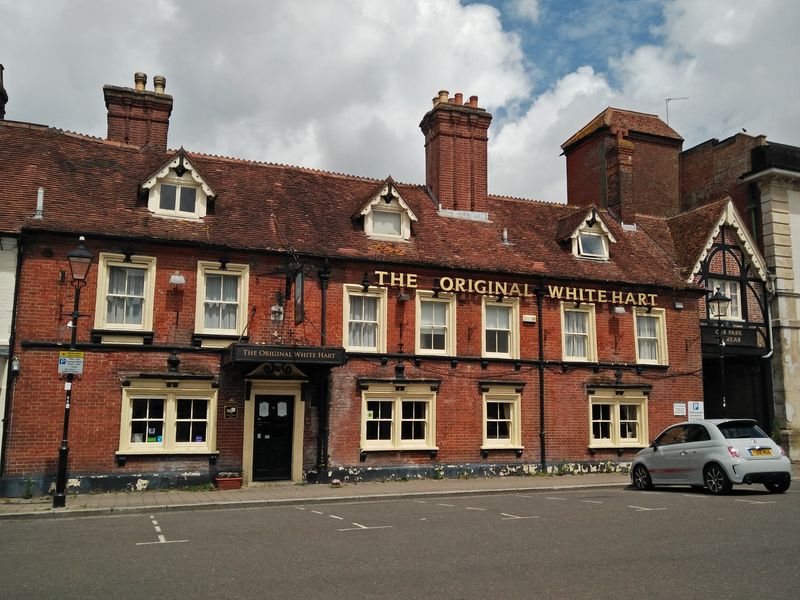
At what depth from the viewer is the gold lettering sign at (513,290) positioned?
72.1 feet

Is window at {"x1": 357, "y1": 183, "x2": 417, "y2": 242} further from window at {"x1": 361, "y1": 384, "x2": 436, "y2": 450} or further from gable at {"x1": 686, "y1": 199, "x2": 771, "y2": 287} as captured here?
gable at {"x1": 686, "y1": 199, "x2": 771, "y2": 287}

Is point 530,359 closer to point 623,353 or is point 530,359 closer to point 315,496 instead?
point 623,353

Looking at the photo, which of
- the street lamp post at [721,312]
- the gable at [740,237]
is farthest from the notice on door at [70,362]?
the gable at [740,237]

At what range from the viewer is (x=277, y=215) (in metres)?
22.5

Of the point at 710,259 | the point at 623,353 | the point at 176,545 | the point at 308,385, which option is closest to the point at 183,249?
the point at 308,385

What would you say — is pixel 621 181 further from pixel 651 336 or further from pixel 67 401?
pixel 67 401

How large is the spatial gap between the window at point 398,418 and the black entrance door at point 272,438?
6.94 ft

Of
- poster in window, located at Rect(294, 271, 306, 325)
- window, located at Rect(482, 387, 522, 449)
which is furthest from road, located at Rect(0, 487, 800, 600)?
window, located at Rect(482, 387, 522, 449)

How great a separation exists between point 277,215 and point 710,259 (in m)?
15.8

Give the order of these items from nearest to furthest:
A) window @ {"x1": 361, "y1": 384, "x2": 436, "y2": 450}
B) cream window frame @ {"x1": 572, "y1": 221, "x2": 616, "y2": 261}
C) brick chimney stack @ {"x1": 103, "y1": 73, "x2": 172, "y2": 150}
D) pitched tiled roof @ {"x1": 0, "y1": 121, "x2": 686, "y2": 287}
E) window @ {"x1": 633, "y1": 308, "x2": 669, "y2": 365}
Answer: pitched tiled roof @ {"x1": 0, "y1": 121, "x2": 686, "y2": 287} → window @ {"x1": 361, "y1": 384, "x2": 436, "y2": 450} → brick chimney stack @ {"x1": 103, "y1": 73, "x2": 172, "y2": 150} → window @ {"x1": 633, "y1": 308, "x2": 669, "y2": 365} → cream window frame @ {"x1": 572, "y1": 221, "x2": 616, "y2": 261}

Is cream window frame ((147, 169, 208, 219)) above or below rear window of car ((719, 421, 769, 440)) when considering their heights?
above

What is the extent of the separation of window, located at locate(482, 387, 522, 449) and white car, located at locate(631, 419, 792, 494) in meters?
5.60

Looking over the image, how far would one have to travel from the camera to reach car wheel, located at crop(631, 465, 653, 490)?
18.2 m

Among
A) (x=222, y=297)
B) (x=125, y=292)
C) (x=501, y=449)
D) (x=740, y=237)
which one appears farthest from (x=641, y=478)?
(x=125, y=292)
